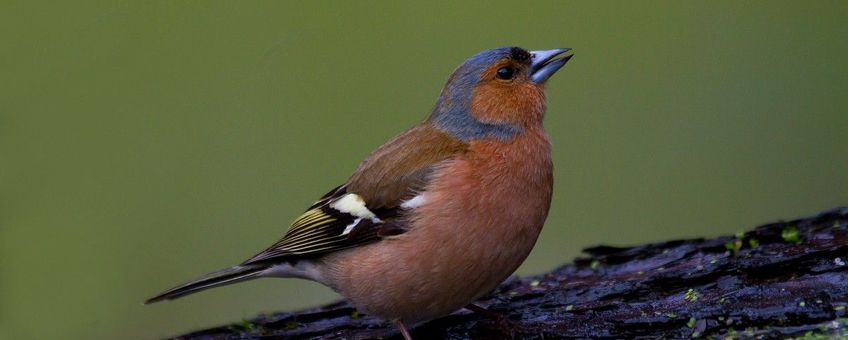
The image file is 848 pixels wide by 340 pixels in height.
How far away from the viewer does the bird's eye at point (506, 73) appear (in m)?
5.37

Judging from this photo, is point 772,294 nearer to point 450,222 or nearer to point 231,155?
point 450,222

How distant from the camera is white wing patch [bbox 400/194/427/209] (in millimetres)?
4871

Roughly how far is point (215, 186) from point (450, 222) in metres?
5.83

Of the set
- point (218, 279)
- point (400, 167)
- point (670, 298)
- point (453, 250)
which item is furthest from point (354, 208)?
point (670, 298)

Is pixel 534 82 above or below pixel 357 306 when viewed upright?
above

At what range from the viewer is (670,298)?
4793 mm

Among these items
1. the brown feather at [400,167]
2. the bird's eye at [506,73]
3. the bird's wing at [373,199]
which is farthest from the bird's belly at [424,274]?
the bird's eye at [506,73]

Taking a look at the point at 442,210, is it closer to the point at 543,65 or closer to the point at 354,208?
the point at 354,208

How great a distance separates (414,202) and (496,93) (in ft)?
2.60

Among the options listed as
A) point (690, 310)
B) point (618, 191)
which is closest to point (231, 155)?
point (618, 191)

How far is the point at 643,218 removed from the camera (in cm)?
920

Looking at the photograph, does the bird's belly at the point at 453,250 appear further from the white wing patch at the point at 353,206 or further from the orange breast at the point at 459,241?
the white wing patch at the point at 353,206

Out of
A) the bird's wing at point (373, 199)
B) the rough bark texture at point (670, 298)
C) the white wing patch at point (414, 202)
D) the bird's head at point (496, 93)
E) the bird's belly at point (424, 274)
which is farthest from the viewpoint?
the bird's head at point (496, 93)

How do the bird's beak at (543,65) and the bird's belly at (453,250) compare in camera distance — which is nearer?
the bird's belly at (453,250)
